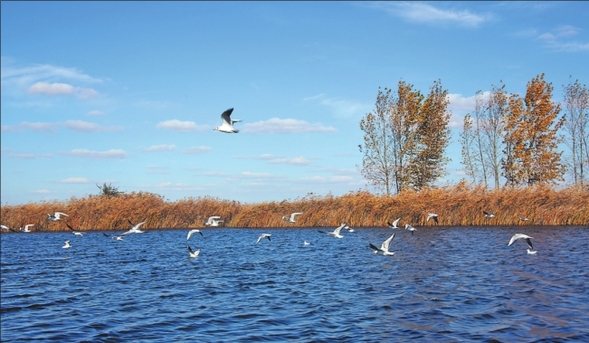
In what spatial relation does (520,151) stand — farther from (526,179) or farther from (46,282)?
(46,282)

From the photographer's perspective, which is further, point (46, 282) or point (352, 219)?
point (352, 219)

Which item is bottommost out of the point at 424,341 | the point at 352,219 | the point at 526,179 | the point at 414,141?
the point at 424,341

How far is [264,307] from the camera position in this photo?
13.1 meters

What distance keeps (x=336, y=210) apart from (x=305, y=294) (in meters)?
24.4

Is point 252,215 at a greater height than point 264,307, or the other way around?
point 252,215

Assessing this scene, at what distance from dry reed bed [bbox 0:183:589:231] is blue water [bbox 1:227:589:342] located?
339 inches

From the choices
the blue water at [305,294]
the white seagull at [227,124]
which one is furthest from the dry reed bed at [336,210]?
the white seagull at [227,124]

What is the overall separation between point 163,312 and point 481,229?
973 inches

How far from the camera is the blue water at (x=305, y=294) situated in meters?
10.9

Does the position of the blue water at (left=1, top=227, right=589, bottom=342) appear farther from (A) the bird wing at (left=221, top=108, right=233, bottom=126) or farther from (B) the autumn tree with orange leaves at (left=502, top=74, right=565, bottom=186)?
(B) the autumn tree with orange leaves at (left=502, top=74, right=565, bottom=186)

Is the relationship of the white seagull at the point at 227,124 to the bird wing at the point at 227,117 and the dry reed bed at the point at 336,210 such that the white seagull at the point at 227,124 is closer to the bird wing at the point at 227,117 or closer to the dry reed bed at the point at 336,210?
the bird wing at the point at 227,117

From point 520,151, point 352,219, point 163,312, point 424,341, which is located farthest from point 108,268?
point 520,151

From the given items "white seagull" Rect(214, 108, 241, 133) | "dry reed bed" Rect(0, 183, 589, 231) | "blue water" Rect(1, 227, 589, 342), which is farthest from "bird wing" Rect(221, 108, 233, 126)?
"dry reed bed" Rect(0, 183, 589, 231)

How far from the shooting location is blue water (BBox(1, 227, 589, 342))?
1085cm
